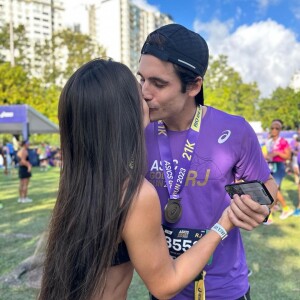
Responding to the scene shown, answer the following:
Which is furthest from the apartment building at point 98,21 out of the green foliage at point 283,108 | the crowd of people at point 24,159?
the crowd of people at point 24,159

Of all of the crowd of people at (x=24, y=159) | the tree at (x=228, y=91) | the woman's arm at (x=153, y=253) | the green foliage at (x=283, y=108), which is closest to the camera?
the woman's arm at (x=153, y=253)

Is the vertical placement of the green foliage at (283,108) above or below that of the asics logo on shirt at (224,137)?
above

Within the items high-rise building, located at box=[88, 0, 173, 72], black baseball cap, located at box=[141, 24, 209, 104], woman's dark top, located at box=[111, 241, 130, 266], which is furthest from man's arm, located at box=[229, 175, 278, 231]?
high-rise building, located at box=[88, 0, 173, 72]

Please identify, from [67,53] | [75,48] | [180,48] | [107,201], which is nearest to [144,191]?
[107,201]

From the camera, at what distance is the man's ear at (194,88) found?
1.96m

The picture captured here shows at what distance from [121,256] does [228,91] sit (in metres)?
33.5

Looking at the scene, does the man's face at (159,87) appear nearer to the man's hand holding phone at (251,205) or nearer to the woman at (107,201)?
the woman at (107,201)

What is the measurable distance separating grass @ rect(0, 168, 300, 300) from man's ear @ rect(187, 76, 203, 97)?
914 millimetres

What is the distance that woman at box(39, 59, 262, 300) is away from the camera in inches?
52.7

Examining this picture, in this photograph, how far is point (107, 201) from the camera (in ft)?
4.47

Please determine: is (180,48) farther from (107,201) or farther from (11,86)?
(11,86)

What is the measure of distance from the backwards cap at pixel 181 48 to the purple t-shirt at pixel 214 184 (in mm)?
312

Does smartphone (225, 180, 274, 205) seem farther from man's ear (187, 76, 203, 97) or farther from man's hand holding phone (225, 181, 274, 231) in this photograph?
man's ear (187, 76, 203, 97)

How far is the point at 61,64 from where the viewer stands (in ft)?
134
